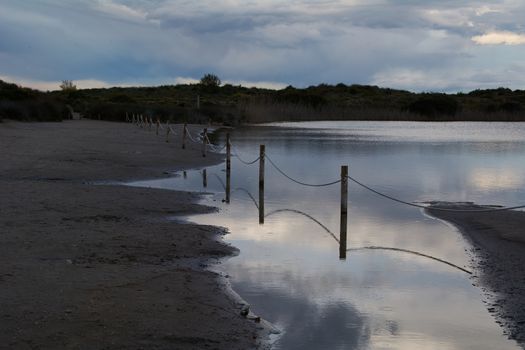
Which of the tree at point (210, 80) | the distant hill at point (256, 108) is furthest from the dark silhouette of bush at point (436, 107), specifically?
the tree at point (210, 80)

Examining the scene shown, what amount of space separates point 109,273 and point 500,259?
223 inches

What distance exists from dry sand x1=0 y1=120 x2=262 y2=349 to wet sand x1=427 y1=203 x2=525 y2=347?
9.29 ft

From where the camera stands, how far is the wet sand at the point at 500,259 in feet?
25.2

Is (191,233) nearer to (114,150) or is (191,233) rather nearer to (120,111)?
(114,150)

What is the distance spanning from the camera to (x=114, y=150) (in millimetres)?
25781

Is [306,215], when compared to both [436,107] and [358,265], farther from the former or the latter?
[436,107]

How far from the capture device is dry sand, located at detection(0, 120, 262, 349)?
237 inches

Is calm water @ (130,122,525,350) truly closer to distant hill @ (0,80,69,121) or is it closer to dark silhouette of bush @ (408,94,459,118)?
distant hill @ (0,80,69,121)

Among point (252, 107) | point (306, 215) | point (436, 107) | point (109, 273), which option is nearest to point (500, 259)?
point (306, 215)

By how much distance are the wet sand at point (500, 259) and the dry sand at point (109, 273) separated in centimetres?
283

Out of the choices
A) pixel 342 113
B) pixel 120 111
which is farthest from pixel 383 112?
pixel 120 111

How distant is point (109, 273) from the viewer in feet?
26.2

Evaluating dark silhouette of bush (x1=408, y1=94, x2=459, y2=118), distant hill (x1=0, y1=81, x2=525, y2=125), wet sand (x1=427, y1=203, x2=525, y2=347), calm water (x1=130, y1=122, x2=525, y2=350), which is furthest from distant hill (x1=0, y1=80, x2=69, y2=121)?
dark silhouette of bush (x1=408, y1=94, x2=459, y2=118)

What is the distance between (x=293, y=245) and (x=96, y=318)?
17.8 feet
